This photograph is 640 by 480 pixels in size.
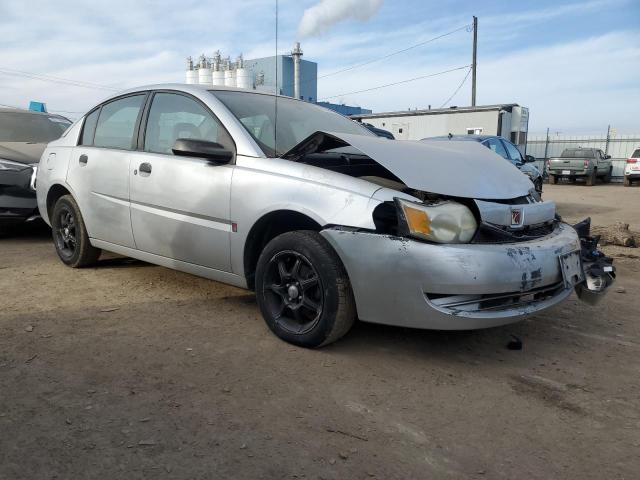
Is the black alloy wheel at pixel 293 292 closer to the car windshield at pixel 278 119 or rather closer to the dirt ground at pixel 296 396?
the dirt ground at pixel 296 396

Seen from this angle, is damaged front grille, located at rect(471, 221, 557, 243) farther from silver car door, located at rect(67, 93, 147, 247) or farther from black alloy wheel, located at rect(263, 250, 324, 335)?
silver car door, located at rect(67, 93, 147, 247)

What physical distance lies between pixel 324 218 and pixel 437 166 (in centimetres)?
77

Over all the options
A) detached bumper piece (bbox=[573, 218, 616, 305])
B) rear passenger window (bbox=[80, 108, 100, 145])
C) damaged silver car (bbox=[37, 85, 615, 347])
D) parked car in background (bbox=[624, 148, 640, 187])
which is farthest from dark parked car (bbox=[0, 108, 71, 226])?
parked car in background (bbox=[624, 148, 640, 187])

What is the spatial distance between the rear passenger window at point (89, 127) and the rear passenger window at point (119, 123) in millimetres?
64

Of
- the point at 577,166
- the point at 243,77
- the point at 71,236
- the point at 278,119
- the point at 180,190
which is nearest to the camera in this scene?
the point at 180,190

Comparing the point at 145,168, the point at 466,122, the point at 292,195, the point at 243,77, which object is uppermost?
the point at 243,77

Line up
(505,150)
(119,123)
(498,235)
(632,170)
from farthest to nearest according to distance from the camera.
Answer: (632,170)
(505,150)
(119,123)
(498,235)

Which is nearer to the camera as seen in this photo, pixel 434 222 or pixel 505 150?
pixel 434 222

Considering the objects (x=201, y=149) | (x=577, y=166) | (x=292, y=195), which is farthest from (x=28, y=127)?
(x=577, y=166)

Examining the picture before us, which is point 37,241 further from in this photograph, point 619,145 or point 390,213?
point 619,145

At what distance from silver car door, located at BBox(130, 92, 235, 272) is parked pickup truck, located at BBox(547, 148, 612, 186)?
64.2ft

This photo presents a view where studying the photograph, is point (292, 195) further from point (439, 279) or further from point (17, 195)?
point (17, 195)

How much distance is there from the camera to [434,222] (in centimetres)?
271

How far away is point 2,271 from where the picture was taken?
4789 millimetres
